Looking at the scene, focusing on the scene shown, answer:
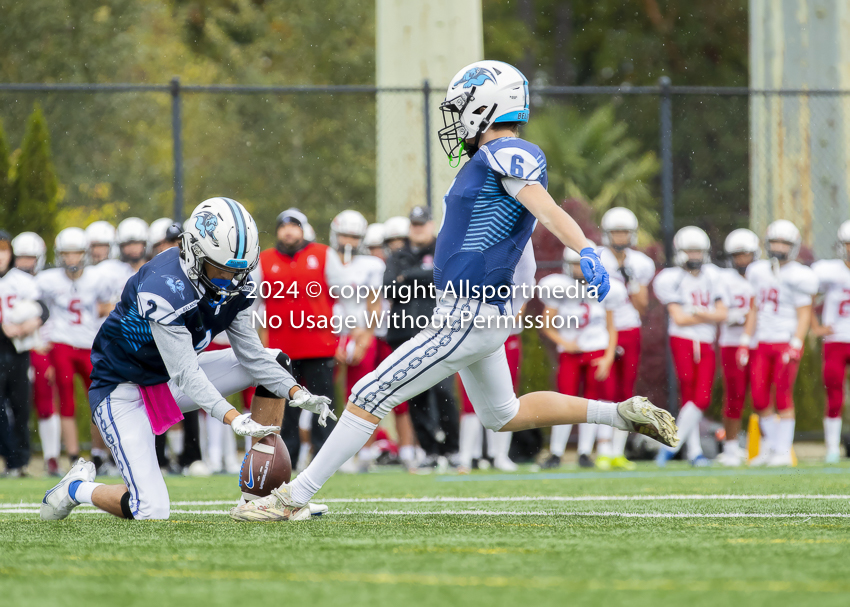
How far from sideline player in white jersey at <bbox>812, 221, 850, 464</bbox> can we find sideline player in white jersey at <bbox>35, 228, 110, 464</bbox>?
613cm

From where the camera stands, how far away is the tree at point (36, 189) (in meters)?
12.3

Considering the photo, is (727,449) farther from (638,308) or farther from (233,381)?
(233,381)

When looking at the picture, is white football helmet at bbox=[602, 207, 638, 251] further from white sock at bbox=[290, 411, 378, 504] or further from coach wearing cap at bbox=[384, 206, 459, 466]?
white sock at bbox=[290, 411, 378, 504]

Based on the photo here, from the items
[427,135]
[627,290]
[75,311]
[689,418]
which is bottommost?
[689,418]

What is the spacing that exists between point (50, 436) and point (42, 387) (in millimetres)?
420

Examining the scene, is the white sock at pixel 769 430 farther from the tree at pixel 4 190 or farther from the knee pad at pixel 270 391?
the tree at pixel 4 190

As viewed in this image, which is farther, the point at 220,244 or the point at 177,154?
the point at 177,154

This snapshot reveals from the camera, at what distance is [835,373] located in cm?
967

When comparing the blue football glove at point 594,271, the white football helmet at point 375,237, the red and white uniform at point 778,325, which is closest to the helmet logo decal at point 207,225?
the blue football glove at point 594,271

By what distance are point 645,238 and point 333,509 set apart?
55.3ft

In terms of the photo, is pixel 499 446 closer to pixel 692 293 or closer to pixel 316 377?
pixel 316 377

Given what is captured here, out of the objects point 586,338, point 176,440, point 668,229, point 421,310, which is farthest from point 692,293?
point 176,440

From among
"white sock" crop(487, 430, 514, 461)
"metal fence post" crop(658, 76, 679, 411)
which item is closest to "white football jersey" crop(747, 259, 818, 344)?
"metal fence post" crop(658, 76, 679, 411)

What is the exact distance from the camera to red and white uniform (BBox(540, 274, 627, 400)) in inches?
377
